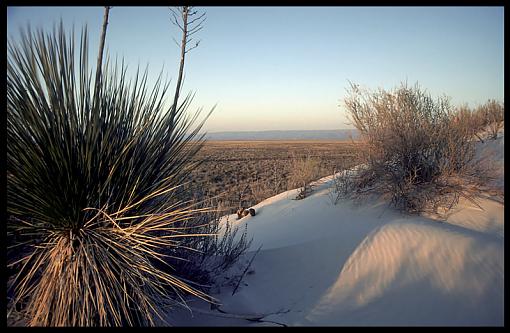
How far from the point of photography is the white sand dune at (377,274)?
3.74 metres

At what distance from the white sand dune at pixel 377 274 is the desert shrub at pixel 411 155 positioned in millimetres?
445

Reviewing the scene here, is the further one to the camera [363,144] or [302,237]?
[363,144]

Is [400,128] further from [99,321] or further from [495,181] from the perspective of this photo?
[99,321]

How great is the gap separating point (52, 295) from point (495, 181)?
26.8 ft

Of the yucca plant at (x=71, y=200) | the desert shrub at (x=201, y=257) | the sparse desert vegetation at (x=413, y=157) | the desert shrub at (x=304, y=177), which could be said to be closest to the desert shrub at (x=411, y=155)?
the sparse desert vegetation at (x=413, y=157)

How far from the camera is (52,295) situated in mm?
2842

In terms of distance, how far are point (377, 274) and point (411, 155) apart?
3575 mm

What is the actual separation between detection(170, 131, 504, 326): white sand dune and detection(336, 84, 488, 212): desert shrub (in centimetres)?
44

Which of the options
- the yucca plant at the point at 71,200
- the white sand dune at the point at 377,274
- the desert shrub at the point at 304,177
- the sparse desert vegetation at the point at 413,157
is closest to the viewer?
the yucca plant at the point at 71,200

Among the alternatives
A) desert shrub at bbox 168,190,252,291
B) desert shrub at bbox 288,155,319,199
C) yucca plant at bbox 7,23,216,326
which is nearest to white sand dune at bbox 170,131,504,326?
desert shrub at bbox 168,190,252,291

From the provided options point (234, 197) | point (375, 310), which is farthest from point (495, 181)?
point (234, 197)

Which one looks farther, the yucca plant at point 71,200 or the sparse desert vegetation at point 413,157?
the sparse desert vegetation at point 413,157

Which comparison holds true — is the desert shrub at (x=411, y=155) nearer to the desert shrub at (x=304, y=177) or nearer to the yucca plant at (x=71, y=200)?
the desert shrub at (x=304, y=177)

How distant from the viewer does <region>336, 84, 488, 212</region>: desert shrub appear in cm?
662
